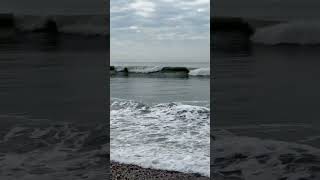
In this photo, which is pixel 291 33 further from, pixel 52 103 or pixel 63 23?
pixel 52 103

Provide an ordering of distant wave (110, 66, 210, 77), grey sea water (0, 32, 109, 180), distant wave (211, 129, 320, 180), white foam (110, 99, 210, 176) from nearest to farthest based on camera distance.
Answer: grey sea water (0, 32, 109, 180) < distant wave (211, 129, 320, 180) < white foam (110, 99, 210, 176) < distant wave (110, 66, 210, 77)

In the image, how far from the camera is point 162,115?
4.54 meters

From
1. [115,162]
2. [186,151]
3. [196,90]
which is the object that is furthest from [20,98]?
[196,90]

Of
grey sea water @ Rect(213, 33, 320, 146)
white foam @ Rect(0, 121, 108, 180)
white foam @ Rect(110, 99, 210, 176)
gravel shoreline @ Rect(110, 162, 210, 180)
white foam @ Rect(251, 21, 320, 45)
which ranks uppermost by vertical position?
white foam @ Rect(251, 21, 320, 45)

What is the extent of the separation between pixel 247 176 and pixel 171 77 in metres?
2.71

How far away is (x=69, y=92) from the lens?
2.19 meters

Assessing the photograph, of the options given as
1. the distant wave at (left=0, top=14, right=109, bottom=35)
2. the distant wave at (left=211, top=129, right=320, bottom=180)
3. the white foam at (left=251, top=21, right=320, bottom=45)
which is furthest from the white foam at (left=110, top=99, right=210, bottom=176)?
the distant wave at (left=0, top=14, right=109, bottom=35)

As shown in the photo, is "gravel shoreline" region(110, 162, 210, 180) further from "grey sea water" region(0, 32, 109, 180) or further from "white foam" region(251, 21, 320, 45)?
"white foam" region(251, 21, 320, 45)

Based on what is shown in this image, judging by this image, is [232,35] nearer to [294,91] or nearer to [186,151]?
[294,91]

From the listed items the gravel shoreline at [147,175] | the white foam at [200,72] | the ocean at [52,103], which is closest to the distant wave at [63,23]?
the ocean at [52,103]

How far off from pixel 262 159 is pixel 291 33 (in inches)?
31.1

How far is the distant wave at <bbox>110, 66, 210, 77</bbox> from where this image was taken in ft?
15.2

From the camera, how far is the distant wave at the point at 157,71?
182 inches

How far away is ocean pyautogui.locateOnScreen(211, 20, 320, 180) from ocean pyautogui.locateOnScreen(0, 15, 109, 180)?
691 mm
